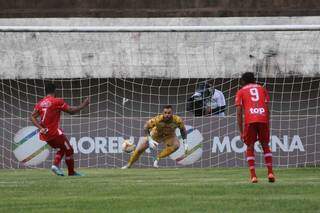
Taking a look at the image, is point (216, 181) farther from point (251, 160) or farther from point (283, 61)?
point (283, 61)

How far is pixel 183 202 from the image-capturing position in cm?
1144

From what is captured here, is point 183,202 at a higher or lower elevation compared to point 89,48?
lower

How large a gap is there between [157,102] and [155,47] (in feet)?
5.28

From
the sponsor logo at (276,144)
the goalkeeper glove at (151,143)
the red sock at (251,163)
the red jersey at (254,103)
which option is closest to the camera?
the red sock at (251,163)

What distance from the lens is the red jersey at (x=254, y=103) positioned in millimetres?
15172

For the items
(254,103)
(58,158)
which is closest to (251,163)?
(254,103)

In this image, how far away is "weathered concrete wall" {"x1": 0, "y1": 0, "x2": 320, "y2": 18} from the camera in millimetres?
28844

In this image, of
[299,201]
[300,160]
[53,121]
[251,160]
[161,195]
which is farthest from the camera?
[300,160]

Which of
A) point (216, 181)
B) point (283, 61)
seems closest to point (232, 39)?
point (283, 61)

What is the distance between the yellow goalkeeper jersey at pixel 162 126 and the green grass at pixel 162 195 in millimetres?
7265

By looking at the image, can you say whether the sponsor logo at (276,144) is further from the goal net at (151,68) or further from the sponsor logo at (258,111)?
the sponsor logo at (258,111)

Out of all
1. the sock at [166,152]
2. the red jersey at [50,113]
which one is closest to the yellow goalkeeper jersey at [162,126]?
the sock at [166,152]

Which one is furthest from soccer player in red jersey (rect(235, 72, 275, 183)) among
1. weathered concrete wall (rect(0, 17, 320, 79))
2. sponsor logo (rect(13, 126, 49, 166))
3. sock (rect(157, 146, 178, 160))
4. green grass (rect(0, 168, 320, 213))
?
weathered concrete wall (rect(0, 17, 320, 79))

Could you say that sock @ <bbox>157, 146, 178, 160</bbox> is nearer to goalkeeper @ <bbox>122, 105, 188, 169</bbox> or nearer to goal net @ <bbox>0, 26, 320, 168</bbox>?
goalkeeper @ <bbox>122, 105, 188, 169</bbox>
